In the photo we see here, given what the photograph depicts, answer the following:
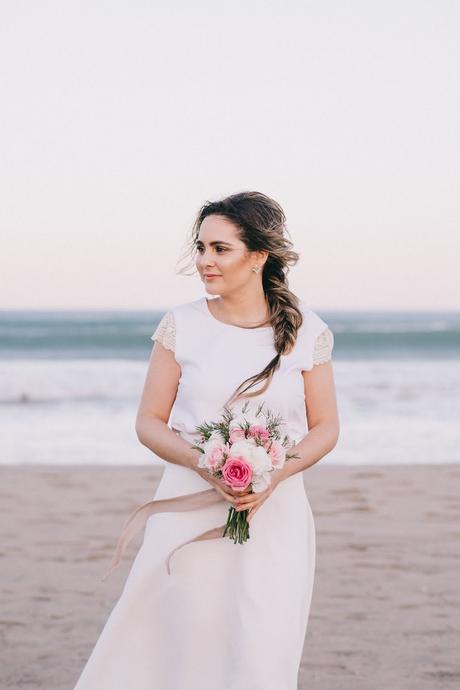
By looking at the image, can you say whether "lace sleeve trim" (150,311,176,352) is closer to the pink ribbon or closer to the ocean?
the pink ribbon

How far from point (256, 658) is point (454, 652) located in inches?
93.6

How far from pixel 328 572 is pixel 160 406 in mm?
3703

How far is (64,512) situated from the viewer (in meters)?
8.69

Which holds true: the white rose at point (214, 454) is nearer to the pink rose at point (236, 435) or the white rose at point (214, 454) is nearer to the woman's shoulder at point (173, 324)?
the pink rose at point (236, 435)

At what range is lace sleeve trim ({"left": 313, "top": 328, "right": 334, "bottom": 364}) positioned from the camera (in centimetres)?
347

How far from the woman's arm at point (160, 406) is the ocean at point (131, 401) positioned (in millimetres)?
7815

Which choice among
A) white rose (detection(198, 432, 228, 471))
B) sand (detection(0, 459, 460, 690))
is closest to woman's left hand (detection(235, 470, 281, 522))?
white rose (detection(198, 432, 228, 471))

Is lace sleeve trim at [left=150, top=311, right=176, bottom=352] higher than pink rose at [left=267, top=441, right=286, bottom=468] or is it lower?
A: higher

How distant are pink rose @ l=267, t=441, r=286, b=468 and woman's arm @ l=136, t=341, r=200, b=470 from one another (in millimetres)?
356

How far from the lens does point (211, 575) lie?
3.36 m

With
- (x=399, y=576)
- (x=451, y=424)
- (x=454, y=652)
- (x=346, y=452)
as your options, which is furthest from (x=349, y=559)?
(x=451, y=424)

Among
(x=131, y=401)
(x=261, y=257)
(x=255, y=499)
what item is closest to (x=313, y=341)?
(x=261, y=257)

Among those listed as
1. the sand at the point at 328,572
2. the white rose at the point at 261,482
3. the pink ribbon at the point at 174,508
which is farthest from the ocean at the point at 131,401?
the white rose at the point at 261,482

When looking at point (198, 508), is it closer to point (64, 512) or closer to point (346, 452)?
point (64, 512)
